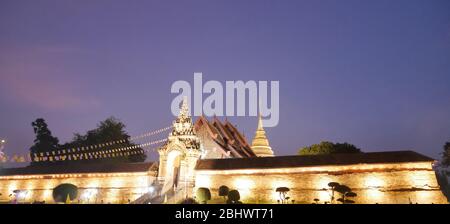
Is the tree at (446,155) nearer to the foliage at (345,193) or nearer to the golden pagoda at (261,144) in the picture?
the golden pagoda at (261,144)

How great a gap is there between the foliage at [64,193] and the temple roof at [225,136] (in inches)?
609

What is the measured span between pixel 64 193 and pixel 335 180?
24.5 m

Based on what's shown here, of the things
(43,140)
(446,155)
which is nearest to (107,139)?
(43,140)

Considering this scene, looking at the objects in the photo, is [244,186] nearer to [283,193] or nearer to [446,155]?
[283,193]

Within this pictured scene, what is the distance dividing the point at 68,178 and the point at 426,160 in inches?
1268

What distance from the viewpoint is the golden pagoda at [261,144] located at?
53281 mm

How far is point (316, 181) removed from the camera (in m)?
27.0

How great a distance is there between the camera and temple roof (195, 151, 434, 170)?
84.3ft
